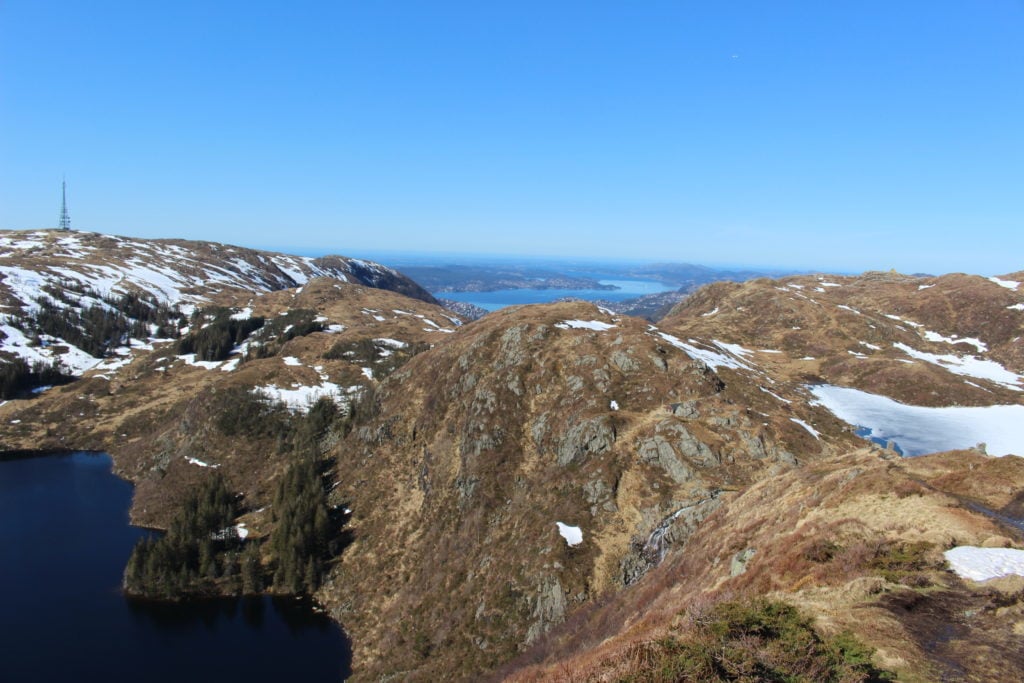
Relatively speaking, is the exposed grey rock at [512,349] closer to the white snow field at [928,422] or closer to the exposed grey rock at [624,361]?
Answer: the exposed grey rock at [624,361]

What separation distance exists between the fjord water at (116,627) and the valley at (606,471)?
4.31m

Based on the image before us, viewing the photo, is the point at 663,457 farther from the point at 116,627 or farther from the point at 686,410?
the point at 116,627

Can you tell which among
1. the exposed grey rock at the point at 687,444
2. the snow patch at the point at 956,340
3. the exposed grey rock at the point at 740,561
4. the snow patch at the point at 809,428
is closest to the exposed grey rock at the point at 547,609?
the exposed grey rock at the point at 687,444

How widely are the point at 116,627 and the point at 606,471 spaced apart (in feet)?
211

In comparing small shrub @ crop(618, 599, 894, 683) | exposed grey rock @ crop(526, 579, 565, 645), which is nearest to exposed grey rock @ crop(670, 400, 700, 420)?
exposed grey rock @ crop(526, 579, 565, 645)

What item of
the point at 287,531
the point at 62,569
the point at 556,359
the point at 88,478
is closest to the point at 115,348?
the point at 88,478

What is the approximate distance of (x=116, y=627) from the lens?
211 ft

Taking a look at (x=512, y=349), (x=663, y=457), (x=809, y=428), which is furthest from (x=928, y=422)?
(x=512, y=349)

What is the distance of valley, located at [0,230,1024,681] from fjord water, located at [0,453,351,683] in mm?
4308

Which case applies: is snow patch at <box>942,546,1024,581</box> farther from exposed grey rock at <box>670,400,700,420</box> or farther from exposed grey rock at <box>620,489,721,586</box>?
exposed grey rock at <box>670,400,700,420</box>

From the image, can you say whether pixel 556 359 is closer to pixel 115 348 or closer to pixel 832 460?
pixel 832 460

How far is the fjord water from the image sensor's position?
2261 inches

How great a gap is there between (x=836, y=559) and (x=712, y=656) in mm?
10248

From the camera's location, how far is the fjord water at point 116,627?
57.4 metres
